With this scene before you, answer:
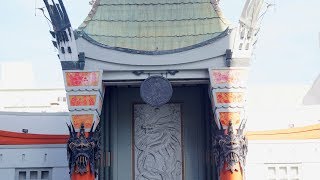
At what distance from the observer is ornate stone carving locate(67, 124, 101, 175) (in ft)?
53.1

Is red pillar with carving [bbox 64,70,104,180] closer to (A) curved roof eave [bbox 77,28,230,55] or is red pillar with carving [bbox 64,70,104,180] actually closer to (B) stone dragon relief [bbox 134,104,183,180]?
(A) curved roof eave [bbox 77,28,230,55]

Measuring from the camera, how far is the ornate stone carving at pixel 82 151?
16172 millimetres

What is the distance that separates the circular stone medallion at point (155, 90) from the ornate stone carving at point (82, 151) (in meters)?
A: 1.70

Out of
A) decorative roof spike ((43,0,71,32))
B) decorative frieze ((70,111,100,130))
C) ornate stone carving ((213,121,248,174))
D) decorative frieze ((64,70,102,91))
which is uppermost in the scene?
decorative roof spike ((43,0,71,32))

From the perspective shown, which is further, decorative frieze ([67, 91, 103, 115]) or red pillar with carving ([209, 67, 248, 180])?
decorative frieze ([67, 91, 103, 115])

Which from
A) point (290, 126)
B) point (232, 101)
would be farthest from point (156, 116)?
point (290, 126)

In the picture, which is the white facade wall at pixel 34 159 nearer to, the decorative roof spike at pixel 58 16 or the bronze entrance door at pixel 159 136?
the bronze entrance door at pixel 159 136

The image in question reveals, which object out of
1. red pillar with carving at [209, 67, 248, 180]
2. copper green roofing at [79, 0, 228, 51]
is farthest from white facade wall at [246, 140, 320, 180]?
copper green roofing at [79, 0, 228, 51]

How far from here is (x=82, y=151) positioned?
1623 centimetres

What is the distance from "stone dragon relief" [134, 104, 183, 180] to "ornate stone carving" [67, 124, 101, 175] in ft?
6.01

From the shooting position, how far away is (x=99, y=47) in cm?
1667

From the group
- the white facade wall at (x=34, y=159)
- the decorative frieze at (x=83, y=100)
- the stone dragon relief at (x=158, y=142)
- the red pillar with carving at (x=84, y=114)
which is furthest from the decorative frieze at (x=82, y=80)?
the white facade wall at (x=34, y=159)

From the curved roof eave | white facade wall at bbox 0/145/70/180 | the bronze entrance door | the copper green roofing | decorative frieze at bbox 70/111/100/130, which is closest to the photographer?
decorative frieze at bbox 70/111/100/130

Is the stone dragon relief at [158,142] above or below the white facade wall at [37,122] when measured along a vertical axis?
below
